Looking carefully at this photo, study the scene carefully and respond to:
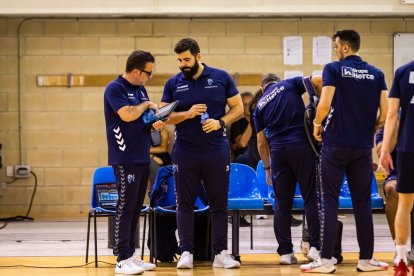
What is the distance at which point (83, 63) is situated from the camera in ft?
33.7

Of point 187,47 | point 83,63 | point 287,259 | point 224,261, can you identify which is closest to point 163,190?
point 224,261

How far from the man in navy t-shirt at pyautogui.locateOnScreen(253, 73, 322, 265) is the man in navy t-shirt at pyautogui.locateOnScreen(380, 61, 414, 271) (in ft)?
3.36

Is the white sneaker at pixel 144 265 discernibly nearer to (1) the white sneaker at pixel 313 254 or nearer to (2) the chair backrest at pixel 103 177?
(2) the chair backrest at pixel 103 177

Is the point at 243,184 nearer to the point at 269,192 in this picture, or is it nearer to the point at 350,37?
the point at 269,192

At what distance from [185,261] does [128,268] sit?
18.5 inches

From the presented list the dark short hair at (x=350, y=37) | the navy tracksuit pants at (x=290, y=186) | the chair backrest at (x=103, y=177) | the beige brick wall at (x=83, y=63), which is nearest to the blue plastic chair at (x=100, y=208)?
the chair backrest at (x=103, y=177)

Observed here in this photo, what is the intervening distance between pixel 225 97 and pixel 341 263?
1538 mm

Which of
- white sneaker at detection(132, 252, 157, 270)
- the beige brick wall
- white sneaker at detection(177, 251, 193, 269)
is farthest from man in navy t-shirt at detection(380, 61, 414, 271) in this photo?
the beige brick wall

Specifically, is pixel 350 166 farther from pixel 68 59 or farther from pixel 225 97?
pixel 68 59

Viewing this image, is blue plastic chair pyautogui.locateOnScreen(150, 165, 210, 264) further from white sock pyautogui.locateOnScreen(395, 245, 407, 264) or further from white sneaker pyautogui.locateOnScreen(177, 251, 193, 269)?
white sock pyautogui.locateOnScreen(395, 245, 407, 264)

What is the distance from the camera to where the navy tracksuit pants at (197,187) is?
19.3ft

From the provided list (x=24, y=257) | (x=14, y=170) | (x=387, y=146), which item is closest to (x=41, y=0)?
(x=14, y=170)

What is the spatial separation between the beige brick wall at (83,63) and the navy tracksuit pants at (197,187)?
4.45m

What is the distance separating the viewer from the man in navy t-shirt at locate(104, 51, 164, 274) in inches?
221
